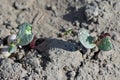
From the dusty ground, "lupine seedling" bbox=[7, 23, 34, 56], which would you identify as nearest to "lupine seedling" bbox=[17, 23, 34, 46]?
"lupine seedling" bbox=[7, 23, 34, 56]

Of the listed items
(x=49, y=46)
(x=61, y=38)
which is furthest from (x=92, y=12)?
(x=49, y=46)

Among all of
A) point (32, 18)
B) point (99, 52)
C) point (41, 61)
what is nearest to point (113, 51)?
point (99, 52)

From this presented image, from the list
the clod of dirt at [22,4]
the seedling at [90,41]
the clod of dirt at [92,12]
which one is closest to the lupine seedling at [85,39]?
the seedling at [90,41]

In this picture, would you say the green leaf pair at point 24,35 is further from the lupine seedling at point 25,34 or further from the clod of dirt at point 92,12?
the clod of dirt at point 92,12

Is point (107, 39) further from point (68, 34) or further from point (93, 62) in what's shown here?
point (68, 34)

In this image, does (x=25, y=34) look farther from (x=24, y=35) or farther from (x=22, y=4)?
(x=22, y=4)

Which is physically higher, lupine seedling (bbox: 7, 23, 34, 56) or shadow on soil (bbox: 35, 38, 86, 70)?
lupine seedling (bbox: 7, 23, 34, 56)

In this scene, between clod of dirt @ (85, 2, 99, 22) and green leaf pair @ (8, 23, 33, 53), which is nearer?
green leaf pair @ (8, 23, 33, 53)

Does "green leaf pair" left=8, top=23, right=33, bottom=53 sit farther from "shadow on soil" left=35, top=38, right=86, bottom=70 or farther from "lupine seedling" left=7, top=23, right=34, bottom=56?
"shadow on soil" left=35, top=38, right=86, bottom=70
